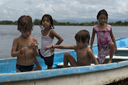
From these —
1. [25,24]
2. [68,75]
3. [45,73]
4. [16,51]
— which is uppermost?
[25,24]

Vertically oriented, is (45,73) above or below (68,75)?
above

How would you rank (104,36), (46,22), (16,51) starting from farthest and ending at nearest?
(104,36), (46,22), (16,51)

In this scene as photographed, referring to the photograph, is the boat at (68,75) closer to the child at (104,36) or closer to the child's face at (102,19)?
the child at (104,36)

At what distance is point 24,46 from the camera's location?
3566 mm

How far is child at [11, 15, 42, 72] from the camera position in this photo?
3.40 metres

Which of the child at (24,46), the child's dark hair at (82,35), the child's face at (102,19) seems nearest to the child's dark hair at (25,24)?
the child at (24,46)

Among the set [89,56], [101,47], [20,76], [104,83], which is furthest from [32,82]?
[101,47]

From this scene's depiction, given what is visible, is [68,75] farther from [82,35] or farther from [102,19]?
[102,19]

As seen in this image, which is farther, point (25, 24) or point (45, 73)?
point (25, 24)

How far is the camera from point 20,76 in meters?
2.98

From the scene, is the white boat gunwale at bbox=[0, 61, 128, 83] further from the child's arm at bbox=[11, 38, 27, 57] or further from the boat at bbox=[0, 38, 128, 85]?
the child's arm at bbox=[11, 38, 27, 57]

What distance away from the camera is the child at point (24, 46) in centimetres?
340

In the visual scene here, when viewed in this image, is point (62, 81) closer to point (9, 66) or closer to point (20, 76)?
point (20, 76)

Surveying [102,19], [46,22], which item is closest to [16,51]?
[46,22]
